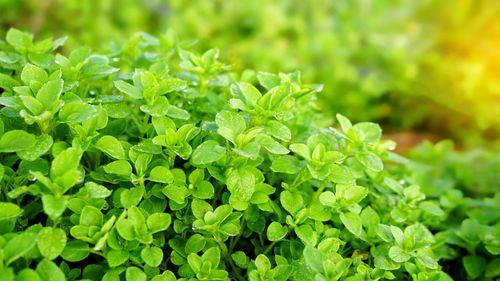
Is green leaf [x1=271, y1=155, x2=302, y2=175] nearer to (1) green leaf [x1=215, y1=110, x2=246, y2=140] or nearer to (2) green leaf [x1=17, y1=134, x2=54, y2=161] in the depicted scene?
(1) green leaf [x1=215, y1=110, x2=246, y2=140]

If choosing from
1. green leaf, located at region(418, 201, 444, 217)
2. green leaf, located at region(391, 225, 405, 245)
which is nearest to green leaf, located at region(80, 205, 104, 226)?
green leaf, located at region(391, 225, 405, 245)

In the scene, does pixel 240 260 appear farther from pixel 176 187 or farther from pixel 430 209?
pixel 430 209

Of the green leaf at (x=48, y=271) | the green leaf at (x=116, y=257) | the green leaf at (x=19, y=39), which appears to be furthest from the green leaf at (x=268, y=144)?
the green leaf at (x=19, y=39)

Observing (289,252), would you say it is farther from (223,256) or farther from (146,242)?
(146,242)

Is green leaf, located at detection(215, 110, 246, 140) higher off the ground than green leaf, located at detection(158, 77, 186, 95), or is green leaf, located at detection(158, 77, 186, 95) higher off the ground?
green leaf, located at detection(158, 77, 186, 95)

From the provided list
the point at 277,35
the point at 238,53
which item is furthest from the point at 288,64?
the point at 277,35

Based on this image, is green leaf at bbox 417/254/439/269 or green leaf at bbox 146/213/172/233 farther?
green leaf at bbox 417/254/439/269
